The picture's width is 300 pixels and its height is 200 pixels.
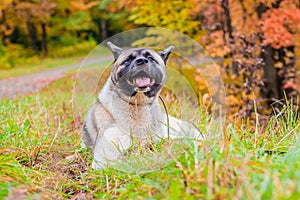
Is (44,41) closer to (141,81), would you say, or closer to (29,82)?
(29,82)

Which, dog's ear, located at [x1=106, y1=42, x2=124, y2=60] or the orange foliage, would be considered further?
the orange foliage

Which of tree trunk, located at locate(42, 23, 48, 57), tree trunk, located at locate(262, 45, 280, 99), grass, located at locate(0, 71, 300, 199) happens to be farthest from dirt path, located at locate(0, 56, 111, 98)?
grass, located at locate(0, 71, 300, 199)

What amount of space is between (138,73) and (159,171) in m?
0.79

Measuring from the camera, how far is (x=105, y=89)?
3520 millimetres

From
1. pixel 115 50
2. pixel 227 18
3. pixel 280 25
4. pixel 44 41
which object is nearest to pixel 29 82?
pixel 44 41

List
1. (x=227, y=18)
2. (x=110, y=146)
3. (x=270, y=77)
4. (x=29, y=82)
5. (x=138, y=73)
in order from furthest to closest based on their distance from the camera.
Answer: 1. (x=29, y=82)
2. (x=270, y=77)
3. (x=227, y=18)
4. (x=110, y=146)
5. (x=138, y=73)

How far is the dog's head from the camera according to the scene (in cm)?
307

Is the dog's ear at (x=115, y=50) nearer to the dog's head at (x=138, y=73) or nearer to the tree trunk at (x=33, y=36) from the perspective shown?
the dog's head at (x=138, y=73)

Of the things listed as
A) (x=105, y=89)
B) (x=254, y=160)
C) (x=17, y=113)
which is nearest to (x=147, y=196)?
(x=254, y=160)

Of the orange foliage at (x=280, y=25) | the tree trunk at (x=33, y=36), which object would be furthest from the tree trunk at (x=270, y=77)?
the tree trunk at (x=33, y=36)

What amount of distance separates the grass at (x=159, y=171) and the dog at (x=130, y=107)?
28cm

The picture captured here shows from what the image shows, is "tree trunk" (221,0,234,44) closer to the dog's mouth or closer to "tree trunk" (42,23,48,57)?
the dog's mouth

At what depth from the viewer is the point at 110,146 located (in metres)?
3.23

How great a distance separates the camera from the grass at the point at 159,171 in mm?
2074
